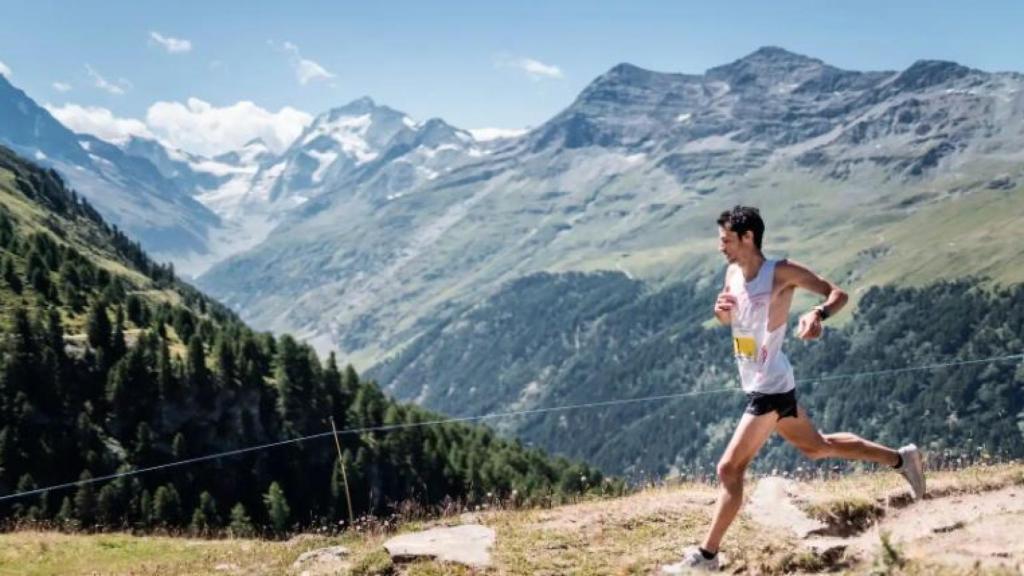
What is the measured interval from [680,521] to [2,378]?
10275cm

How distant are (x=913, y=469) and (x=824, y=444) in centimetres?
218

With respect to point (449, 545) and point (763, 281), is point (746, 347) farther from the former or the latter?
point (449, 545)

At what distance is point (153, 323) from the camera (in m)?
128

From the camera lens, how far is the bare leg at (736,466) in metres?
10.6

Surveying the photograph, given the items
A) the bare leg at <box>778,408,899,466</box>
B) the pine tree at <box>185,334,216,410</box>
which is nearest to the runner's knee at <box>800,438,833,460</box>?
the bare leg at <box>778,408,899,466</box>

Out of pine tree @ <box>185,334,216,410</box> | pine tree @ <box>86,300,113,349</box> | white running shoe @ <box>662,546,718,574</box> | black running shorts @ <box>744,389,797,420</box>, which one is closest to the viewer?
white running shoe @ <box>662,546,718,574</box>

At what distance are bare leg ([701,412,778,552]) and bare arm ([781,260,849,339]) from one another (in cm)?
123

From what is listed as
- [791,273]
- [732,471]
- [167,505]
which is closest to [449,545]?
[732,471]

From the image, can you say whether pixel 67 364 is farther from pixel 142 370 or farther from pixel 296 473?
pixel 296 473

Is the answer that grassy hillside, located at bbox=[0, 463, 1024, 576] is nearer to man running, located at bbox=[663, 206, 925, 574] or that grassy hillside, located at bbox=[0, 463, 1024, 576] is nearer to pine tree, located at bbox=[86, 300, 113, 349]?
man running, located at bbox=[663, 206, 925, 574]

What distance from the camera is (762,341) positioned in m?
10.5

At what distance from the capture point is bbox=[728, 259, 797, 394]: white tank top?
34.7 ft

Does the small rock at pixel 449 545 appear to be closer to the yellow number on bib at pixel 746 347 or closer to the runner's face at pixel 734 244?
the yellow number on bib at pixel 746 347

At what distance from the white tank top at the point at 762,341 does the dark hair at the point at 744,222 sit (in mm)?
429
